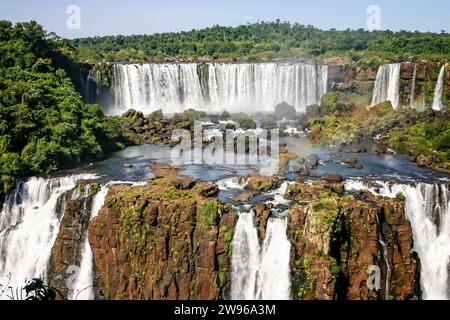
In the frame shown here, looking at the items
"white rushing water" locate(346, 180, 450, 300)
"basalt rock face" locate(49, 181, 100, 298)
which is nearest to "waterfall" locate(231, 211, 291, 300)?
"white rushing water" locate(346, 180, 450, 300)

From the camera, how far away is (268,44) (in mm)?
61469

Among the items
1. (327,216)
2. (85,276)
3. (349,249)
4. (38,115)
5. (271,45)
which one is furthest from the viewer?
(271,45)

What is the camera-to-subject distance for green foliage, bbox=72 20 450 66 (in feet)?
158

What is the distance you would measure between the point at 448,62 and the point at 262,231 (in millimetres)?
26808

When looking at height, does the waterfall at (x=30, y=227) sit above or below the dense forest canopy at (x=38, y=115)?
below

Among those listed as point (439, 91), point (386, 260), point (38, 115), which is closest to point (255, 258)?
point (386, 260)

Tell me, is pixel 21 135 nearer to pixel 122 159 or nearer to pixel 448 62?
pixel 122 159

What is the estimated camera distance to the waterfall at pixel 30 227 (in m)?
19.6

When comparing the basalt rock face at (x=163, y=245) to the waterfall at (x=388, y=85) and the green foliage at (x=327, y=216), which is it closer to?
the green foliage at (x=327, y=216)

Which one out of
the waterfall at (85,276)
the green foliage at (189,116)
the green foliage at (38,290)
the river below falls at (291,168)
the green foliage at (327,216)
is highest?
the green foliage at (38,290)

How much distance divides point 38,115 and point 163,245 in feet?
36.9

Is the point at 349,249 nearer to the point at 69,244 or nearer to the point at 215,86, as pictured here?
the point at 69,244

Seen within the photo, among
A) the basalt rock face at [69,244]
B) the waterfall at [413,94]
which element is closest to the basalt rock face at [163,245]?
the basalt rock face at [69,244]

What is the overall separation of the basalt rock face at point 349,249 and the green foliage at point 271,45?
24.0m
